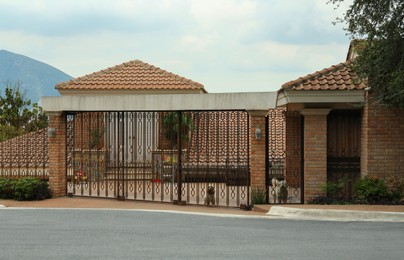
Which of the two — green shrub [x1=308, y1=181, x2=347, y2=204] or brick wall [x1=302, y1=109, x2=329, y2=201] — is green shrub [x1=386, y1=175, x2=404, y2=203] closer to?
green shrub [x1=308, y1=181, x2=347, y2=204]

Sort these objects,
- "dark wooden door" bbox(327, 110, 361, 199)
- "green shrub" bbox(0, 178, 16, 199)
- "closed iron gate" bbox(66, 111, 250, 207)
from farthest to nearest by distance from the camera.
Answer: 1. "green shrub" bbox(0, 178, 16, 199)
2. "dark wooden door" bbox(327, 110, 361, 199)
3. "closed iron gate" bbox(66, 111, 250, 207)

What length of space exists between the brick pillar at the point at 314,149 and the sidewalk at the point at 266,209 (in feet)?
5.04

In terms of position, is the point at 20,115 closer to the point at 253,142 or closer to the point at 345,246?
the point at 253,142

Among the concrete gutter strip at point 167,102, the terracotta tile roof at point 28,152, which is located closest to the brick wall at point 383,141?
the concrete gutter strip at point 167,102

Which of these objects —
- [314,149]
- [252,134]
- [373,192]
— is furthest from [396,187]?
[252,134]

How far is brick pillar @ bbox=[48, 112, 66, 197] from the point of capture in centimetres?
2100

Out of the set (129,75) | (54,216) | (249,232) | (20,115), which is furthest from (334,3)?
(20,115)

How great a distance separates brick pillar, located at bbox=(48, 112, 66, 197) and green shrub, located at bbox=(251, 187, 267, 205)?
6.13 m

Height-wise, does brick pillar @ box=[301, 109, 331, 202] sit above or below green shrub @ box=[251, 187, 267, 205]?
above

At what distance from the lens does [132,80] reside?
106ft

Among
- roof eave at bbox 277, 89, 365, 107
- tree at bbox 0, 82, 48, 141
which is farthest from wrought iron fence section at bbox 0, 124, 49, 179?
tree at bbox 0, 82, 48, 141

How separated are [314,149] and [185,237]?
7.66 metres

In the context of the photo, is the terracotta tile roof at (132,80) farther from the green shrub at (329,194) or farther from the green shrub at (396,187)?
the green shrub at (396,187)

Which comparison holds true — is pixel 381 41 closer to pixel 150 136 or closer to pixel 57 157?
pixel 150 136
